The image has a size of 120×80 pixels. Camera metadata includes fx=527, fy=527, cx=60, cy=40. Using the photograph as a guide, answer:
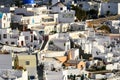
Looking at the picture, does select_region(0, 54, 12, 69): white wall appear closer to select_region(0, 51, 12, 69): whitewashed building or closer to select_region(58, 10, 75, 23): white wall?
select_region(0, 51, 12, 69): whitewashed building

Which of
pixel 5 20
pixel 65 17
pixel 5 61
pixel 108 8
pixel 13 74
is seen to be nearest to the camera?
pixel 13 74

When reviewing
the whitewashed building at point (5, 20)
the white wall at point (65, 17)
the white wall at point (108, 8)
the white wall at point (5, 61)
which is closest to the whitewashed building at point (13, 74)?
the white wall at point (5, 61)

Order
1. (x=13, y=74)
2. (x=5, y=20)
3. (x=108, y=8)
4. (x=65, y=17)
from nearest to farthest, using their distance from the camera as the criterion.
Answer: (x=13, y=74), (x=5, y=20), (x=65, y=17), (x=108, y=8)

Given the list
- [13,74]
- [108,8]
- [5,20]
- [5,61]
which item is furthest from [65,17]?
[13,74]

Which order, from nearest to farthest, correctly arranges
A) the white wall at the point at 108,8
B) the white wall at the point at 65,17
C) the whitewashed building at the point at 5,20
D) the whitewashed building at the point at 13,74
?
the whitewashed building at the point at 13,74, the whitewashed building at the point at 5,20, the white wall at the point at 65,17, the white wall at the point at 108,8

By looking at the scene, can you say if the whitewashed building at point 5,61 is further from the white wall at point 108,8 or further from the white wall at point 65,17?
the white wall at point 108,8

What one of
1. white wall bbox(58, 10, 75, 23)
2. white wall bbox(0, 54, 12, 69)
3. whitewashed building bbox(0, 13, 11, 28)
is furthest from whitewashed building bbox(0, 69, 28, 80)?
white wall bbox(58, 10, 75, 23)

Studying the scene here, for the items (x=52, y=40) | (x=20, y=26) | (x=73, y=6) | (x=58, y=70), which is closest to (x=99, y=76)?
(x=58, y=70)

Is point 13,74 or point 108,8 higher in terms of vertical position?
point 13,74

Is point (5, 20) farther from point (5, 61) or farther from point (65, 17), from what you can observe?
point (5, 61)

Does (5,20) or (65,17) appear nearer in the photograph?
(5,20)

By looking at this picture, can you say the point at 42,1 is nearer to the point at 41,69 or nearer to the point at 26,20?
the point at 26,20
